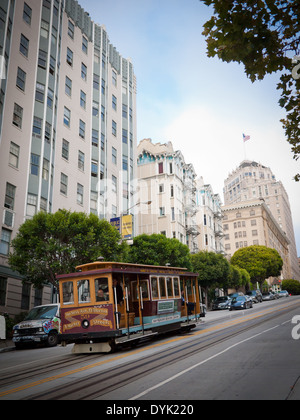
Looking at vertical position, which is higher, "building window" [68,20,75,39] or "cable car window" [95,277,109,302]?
"building window" [68,20,75,39]

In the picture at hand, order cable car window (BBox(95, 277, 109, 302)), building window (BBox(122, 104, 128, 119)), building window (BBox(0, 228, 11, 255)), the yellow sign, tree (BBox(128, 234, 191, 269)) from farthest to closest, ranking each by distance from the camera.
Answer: building window (BBox(122, 104, 128, 119)), tree (BBox(128, 234, 191, 269)), the yellow sign, building window (BBox(0, 228, 11, 255)), cable car window (BBox(95, 277, 109, 302))

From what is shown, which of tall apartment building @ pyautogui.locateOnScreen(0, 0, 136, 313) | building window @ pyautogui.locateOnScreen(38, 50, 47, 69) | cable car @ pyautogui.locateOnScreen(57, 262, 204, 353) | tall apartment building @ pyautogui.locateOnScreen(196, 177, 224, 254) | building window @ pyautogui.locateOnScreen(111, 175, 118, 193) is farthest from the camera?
tall apartment building @ pyautogui.locateOnScreen(196, 177, 224, 254)

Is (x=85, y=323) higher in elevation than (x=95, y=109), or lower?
lower

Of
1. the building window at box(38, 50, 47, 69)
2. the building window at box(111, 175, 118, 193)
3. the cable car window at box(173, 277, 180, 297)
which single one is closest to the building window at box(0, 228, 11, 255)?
the cable car window at box(173, 277, 180, 297)

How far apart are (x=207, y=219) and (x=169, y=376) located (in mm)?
56884

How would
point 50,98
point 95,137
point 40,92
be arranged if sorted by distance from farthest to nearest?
point 95,137 < point 50,98 < point 40,92

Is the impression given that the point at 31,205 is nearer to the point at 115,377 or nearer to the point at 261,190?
the point at 115,377

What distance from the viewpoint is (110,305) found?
1280cm

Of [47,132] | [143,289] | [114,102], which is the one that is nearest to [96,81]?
[114,102]

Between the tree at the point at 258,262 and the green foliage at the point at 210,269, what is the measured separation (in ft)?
94.5

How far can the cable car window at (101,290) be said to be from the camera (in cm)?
1302

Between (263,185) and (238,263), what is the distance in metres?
85.4

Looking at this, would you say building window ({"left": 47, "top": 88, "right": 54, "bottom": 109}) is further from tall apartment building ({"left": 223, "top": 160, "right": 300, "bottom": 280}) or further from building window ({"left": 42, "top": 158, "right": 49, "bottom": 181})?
tall apartment building ({"left": 223, "top": 160, "right": 300, "bottom": 280})

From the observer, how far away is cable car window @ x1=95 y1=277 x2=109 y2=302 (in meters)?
13.0
